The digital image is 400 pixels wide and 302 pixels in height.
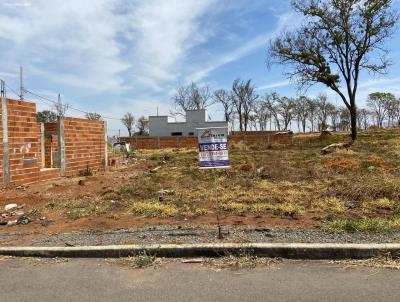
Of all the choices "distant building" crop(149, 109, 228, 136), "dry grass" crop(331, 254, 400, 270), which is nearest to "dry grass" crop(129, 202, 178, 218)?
"dry grass" crop(331, 254, 400, 270)

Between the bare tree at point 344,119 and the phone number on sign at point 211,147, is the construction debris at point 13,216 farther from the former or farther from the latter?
the bare tree at point 344,119

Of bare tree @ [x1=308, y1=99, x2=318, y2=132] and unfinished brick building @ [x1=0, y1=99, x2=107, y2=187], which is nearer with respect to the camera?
unfinished brick building @ [x1=0, y1=99, x2=107, y2=187]

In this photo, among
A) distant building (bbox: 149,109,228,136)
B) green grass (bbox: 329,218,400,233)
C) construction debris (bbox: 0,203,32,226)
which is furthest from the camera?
distant building (bbox: 149,109,228,136)

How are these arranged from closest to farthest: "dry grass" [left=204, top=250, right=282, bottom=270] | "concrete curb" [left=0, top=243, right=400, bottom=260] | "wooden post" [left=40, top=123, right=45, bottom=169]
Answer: "dry grass" [left=204, top=250, right=282, bottom=270] < "concrete curb" [left=0, top=243, right=400, bottom=260] < "wooden post" [left=40, top=123, right=45, bottom=169]

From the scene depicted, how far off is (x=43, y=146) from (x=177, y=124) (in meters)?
56.4

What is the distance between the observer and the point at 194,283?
182 inches

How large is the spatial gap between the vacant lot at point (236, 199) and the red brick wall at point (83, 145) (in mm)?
2016

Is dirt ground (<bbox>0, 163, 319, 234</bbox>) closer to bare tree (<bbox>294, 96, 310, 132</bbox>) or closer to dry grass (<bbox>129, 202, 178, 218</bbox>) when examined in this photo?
dry grass (<bbox>129, 202, 178, 218</bbox>)

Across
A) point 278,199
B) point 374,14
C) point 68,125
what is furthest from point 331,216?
point 374,14

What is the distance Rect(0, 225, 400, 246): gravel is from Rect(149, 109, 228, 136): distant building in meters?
63.0

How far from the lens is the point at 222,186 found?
38.5 ft

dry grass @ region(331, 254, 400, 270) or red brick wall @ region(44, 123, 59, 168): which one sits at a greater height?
red brick wall @ region(44, 123, 59, 168)

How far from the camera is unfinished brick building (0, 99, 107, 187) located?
11828 millimetres

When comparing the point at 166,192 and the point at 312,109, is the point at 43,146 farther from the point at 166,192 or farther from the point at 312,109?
the point at 312,109
